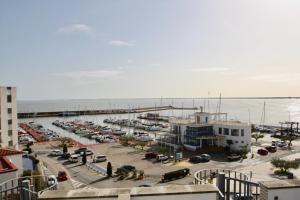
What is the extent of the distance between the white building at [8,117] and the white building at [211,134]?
2651 centimetres

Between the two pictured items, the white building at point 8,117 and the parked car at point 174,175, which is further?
the white building at point 8,117

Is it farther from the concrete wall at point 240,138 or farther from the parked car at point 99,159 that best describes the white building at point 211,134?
the parked car at point 99,159

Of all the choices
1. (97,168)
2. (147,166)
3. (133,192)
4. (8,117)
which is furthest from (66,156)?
(133,192)

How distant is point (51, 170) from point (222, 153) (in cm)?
2508

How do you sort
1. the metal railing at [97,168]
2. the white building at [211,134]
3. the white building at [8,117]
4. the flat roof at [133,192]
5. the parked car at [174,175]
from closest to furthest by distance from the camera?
the flat roof at [133,192] < the parked car at [174,175] < the metal railing at [97,168] < the white building at [8,117] < the white building at [211,134]

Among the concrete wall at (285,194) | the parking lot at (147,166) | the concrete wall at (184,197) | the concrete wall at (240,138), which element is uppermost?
the concrete wall at (184,197)

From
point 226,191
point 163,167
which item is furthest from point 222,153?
point 226,191

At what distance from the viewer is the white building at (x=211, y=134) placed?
157ft

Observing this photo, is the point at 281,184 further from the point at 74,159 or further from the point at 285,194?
the point at 74,159

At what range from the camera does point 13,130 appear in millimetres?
45312

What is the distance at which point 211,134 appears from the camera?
50812mm

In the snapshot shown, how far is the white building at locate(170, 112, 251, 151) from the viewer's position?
1887 inches

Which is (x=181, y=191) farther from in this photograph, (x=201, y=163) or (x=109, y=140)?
(x=109, y=140)

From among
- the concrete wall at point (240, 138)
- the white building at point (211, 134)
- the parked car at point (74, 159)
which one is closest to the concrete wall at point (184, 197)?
the parked car at point (74, 159)
